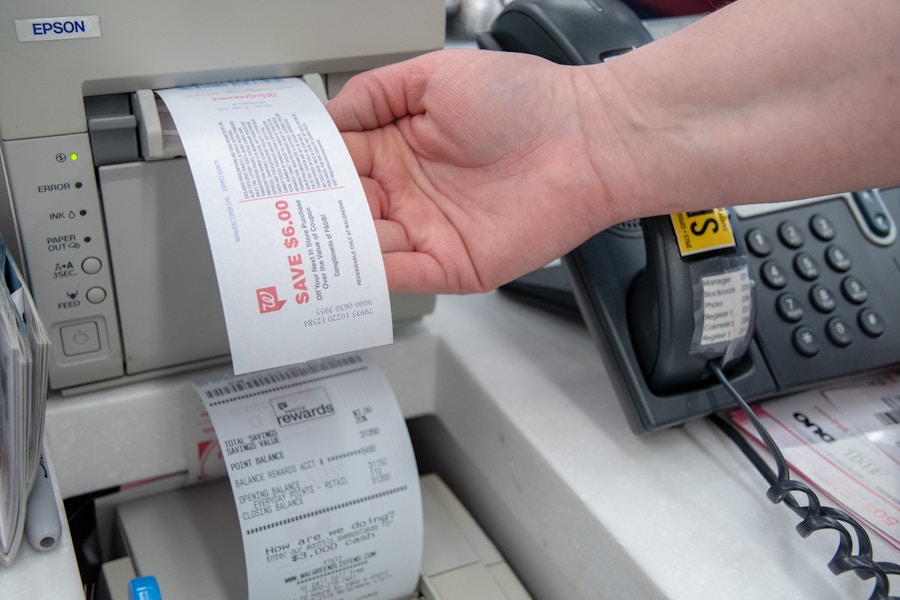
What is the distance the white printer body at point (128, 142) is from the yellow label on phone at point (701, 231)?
20 cm

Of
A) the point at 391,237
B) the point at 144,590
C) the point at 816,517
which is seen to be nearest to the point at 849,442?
the point at 816,517

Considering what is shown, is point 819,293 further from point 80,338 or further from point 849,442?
point 80,338

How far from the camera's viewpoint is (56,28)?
44 centimetres

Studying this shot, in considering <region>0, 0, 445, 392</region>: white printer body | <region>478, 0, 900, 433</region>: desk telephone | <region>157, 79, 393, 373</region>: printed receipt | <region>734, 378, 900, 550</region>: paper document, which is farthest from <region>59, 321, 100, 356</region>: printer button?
<region>734, 378, 900, 550</region>: paper document

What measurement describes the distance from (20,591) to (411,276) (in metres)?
0.27

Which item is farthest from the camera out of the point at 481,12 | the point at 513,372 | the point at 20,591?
the point at 481,12

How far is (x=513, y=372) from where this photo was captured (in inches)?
24.8

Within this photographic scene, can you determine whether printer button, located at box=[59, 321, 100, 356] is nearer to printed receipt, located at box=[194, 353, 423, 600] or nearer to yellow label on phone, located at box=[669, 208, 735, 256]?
printed receipt, located at box=[194, 353, 423, 600]

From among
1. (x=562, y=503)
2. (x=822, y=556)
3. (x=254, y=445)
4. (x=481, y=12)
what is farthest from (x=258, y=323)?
(x=481, y=12)

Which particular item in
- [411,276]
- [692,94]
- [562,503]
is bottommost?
[562,503]

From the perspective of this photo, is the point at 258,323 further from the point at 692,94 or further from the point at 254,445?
the point at 692,94

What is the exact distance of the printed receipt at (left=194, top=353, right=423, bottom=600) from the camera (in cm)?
50

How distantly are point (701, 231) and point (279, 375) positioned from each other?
293 millimetres

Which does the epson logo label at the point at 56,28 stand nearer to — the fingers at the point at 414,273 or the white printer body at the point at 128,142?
the white printer body at the point at 128,142
